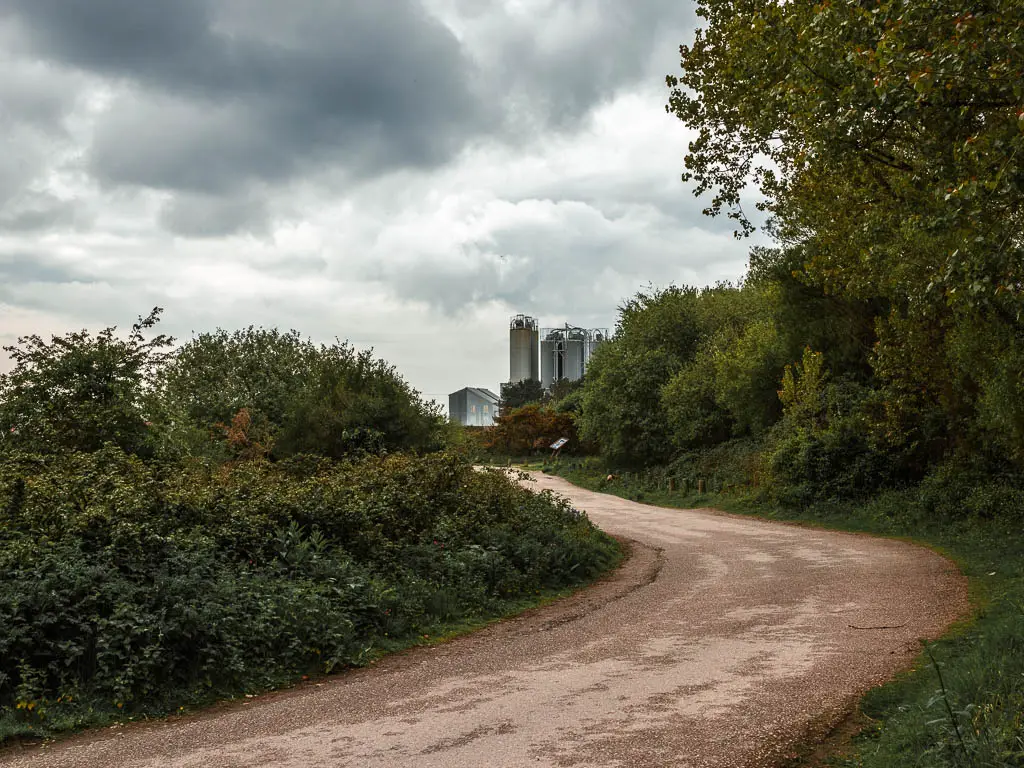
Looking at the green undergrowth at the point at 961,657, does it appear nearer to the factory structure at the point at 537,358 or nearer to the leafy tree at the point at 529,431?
the leafy tree at the point at 529,431

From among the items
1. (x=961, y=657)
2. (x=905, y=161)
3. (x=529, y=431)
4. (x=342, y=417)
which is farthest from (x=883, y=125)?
(x=529, y=431)

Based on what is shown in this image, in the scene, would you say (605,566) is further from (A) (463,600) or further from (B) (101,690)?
(B) (101,690)

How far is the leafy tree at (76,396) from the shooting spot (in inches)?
675

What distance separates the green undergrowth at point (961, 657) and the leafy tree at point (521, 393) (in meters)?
59.0

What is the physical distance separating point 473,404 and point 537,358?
12.9m

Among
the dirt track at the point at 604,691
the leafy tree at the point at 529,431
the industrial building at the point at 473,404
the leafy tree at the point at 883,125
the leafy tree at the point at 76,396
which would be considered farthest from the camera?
the industrial building at the point at 473,404

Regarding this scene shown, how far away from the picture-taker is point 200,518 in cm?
998

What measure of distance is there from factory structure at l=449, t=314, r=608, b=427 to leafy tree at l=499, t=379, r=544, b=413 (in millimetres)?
1048

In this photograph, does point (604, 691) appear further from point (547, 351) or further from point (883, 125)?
point (547, 351)

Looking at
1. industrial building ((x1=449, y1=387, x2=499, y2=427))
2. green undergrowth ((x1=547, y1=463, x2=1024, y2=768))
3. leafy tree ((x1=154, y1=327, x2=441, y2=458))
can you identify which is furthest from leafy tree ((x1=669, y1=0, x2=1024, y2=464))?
industrial building ((x1=449, y1=387, x2=499, y2=427))

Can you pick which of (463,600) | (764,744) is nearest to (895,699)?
(764,744)

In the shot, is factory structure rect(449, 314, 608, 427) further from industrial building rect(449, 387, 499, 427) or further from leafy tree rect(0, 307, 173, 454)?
leafy tree rect(0, 307, 173, 454)

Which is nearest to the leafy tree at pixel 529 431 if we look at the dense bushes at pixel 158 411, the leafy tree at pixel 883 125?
the dense bushes at pixel 158 411

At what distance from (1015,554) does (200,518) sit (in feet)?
42.4
